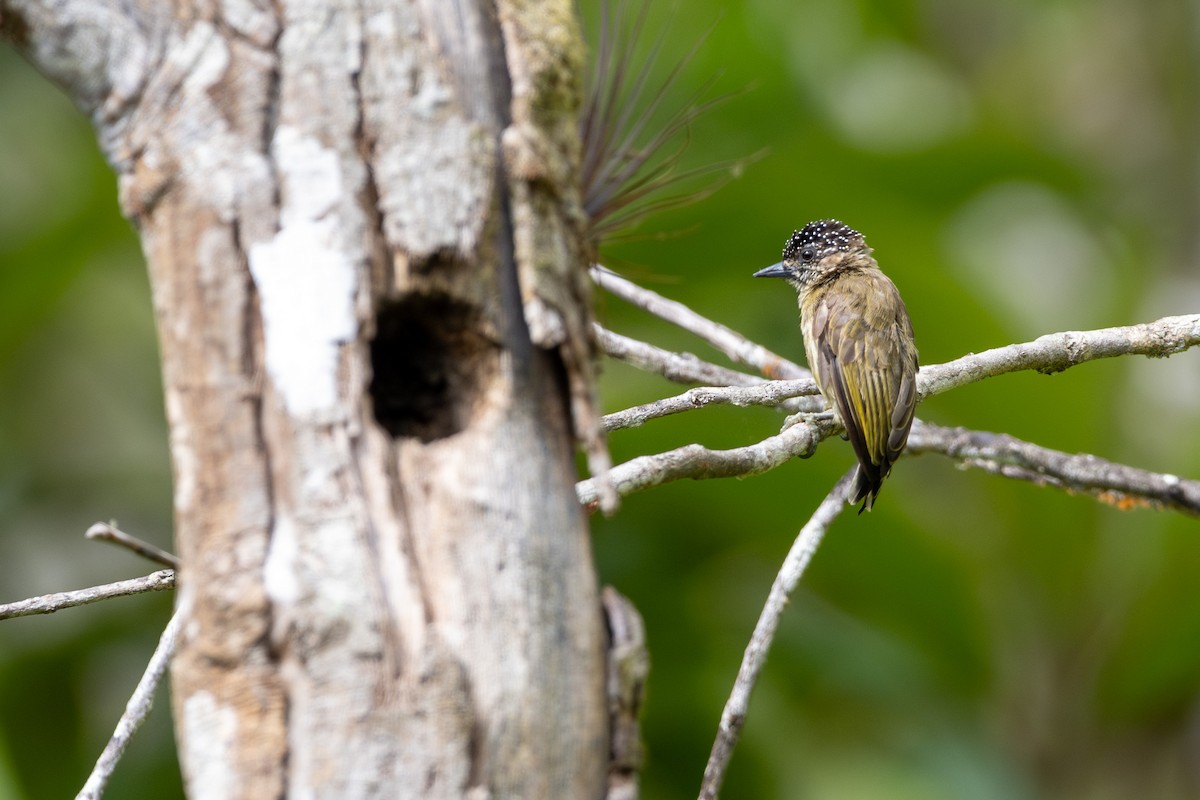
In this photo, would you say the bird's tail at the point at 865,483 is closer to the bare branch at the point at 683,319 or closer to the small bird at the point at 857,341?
the small bird at the point at 857,341

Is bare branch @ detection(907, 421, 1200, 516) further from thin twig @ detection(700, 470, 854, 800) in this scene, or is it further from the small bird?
thin twig @ detection(700, 470, 854, 800)

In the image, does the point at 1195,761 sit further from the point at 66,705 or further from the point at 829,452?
the point at 66,705

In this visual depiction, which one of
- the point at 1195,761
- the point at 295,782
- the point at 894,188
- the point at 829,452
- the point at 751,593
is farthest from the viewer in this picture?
the point at 894,188

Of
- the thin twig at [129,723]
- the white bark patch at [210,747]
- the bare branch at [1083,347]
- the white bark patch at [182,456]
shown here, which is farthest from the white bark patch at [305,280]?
the bare branch at [1083,347]

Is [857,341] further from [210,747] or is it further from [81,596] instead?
[210,747]

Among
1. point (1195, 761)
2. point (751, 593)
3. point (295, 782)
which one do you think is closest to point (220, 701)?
point (295, 782)

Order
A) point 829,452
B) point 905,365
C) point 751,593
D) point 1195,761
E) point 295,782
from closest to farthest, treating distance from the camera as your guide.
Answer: point 295,782 → point 905,365 → point 829,452 → point 1195,761 → point 751,593

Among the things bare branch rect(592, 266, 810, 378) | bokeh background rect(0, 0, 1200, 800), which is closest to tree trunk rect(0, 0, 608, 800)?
bare branch rect(592, 266, 810, 378)
